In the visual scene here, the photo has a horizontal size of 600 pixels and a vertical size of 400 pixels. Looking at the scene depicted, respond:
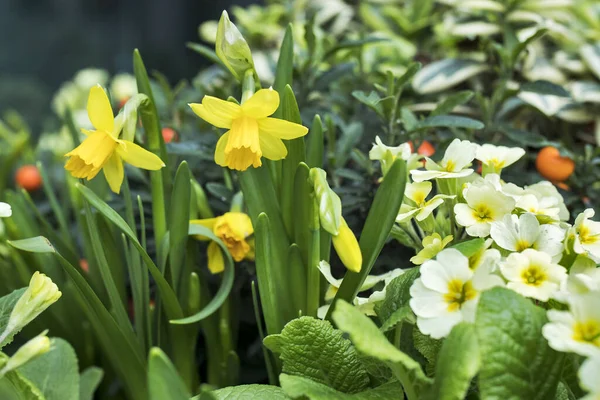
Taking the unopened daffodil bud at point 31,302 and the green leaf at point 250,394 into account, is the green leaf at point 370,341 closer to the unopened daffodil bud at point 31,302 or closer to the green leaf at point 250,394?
the green leaf at point 250,394

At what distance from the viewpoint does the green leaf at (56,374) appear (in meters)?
0.60

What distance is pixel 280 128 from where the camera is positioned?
1.81ft

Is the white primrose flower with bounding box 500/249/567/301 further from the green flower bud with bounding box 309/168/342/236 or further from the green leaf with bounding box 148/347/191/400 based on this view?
the green leaf with bounding box 148/347/191/400

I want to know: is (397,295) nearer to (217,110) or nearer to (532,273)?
(532,273)

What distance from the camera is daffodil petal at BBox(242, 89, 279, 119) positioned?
0.52m

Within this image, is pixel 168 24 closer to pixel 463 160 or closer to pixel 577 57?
pixel 577 57

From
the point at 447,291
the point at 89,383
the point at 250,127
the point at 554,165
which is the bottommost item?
the point at 89,383

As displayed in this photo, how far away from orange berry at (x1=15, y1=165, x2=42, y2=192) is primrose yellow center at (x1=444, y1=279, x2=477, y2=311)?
972mm

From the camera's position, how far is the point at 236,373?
757 millimetres

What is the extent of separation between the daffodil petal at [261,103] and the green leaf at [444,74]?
59cm

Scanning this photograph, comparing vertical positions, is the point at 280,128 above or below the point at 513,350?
above

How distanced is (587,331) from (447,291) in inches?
4.1

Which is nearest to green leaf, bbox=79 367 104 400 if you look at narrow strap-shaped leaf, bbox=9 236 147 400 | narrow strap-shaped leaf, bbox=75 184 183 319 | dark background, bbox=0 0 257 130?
narrow strap-shaped leaf, bbox=9 236 147 400

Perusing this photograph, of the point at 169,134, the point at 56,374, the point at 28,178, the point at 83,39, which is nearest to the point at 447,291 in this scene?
the point at 56,374
